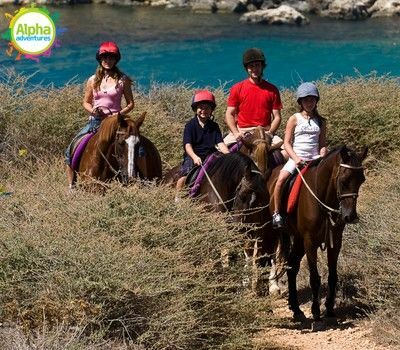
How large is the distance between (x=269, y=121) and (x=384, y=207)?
71.8 inches

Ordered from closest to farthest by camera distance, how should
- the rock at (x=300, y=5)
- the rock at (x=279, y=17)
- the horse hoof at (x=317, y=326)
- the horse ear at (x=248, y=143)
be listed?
the horse hoof at (x=317, y=326) → the horse ear at (x=248, y=143) → the rock at (x=279, y=17) → the rock at (x=300, y=5)

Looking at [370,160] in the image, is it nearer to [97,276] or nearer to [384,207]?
[384,207]

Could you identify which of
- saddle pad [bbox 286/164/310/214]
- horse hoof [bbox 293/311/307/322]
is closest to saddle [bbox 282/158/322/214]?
saddle pad [bbox 286/164/310/214]

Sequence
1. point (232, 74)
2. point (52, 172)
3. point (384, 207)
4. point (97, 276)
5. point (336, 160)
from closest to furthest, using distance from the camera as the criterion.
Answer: point (97, 276), point (336, 160), point (384, 207), point (52, 172), point (232, 74)

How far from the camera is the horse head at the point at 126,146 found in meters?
9.39

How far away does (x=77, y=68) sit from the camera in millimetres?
30250

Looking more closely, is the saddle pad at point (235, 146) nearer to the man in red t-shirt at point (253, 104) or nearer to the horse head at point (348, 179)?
the man in red t-shirt at point (253, 104)

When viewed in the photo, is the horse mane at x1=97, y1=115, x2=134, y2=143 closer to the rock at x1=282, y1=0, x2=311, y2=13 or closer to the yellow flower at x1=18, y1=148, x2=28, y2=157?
the yellow flower at x1=18, y1=148, x2=28, y2=157

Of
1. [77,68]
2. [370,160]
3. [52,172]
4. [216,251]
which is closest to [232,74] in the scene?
[77,68]

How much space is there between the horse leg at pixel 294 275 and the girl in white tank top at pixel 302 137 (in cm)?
40

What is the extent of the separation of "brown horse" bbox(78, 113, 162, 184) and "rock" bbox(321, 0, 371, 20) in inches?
1811

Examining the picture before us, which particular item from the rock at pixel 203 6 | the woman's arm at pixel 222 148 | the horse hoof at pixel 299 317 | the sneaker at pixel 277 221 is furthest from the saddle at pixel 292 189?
the rock at pixel 203 6

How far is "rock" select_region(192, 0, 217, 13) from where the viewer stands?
180ft

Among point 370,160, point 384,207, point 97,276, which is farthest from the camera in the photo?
point 370,160
